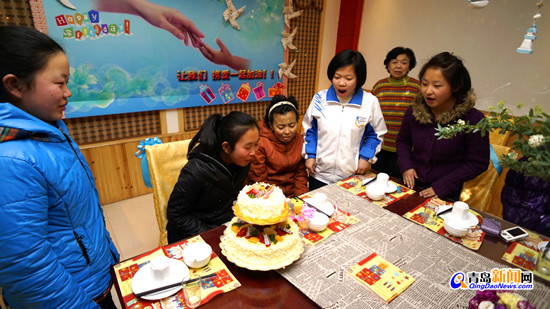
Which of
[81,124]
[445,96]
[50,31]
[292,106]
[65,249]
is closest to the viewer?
[65,249]

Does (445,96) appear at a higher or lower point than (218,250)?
higher

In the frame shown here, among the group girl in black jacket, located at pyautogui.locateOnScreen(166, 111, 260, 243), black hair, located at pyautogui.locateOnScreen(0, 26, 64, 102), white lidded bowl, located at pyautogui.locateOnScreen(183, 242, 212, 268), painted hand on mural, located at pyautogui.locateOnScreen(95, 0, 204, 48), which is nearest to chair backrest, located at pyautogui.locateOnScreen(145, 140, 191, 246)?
girl in black jacket, located at pyautogui.locateOnScreen(166, 111, 260, 243)

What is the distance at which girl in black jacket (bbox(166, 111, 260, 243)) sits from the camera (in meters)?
1.42

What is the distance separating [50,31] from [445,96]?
2944 mm

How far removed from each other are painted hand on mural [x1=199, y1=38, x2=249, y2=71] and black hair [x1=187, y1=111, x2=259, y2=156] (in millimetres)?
1875

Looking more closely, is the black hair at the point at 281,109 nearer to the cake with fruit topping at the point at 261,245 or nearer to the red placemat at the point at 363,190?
the red placemat at the point at 363,190

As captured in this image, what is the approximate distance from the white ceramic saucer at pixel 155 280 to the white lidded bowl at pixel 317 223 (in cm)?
55

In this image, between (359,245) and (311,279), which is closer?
(311,279)

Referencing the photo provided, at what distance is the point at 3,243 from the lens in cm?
81

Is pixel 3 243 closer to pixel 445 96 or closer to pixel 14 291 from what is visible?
pixel 14 291

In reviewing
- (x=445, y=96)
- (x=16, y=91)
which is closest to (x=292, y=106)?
(x=445, y=96)

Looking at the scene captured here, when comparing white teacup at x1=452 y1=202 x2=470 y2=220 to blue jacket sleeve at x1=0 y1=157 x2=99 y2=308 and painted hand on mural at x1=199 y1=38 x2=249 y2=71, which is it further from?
painted hand on mural at x1=199 y1=38 x2=249 y2=71

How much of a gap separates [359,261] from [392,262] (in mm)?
131

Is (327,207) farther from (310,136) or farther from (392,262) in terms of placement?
(310,136)
